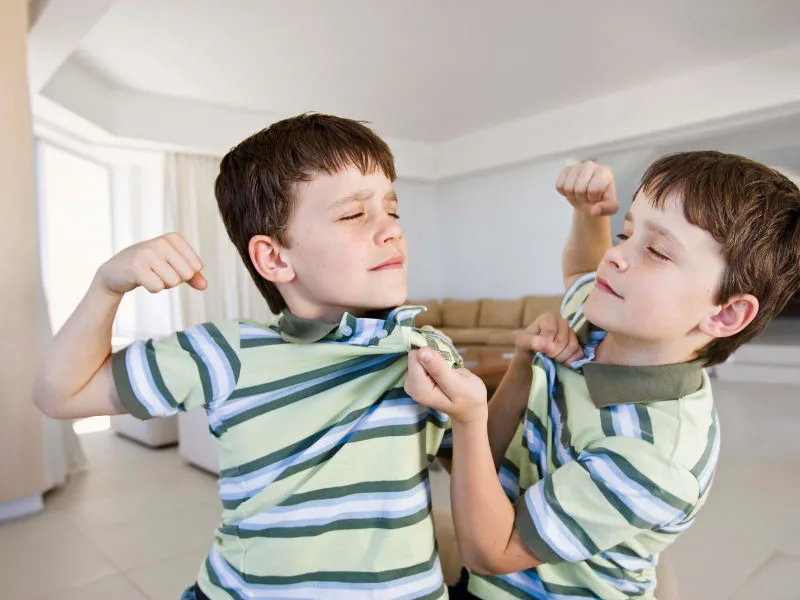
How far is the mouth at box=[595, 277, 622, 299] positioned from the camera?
2.48 feet

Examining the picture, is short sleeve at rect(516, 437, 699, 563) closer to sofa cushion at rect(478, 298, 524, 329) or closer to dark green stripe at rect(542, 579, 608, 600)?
dark green stripe at rect(542, 579, 608, 600)

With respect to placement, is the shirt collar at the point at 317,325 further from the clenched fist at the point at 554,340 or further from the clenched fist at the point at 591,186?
the clenched fist at the point at 591,186

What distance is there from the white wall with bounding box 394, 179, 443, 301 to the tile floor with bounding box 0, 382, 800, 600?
525 centimetres

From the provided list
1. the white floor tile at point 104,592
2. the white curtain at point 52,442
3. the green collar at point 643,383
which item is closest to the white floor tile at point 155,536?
the white floor tile at point 104,592

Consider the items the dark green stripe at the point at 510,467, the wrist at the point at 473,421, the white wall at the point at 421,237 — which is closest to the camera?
the wrist at the point at 473,421

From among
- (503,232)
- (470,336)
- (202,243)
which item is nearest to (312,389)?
(202,243)

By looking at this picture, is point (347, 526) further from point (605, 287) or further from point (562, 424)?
point (605, 287)

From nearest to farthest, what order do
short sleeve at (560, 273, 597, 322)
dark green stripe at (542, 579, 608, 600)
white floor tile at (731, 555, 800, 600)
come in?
dark green stripe at (542, 579, 608, 600) → short sleeve at (560, 273, 597, 322) → white floor tile at (731, 555, 800, 600)

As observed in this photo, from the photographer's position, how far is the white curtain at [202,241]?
6078mm

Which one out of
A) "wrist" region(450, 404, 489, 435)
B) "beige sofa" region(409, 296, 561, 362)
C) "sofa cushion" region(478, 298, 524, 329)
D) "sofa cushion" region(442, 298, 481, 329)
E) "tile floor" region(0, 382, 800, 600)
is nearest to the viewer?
"wrist" region(450, 404, 489, 435)

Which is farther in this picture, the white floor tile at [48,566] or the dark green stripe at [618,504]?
the white floor tile at [48,566]

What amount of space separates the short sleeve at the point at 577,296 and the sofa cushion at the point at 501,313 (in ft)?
21.0

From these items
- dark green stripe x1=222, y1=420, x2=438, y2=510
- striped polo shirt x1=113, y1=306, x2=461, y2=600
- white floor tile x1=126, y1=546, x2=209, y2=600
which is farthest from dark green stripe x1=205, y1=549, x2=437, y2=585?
white floor tile x1=126, y1=546, x2=209, y2=600

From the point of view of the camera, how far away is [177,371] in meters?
0.73
